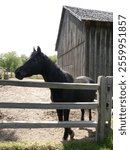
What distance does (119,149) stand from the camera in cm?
382

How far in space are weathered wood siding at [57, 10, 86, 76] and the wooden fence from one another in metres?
7.98

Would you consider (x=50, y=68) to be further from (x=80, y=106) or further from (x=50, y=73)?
(x=80, y=106)

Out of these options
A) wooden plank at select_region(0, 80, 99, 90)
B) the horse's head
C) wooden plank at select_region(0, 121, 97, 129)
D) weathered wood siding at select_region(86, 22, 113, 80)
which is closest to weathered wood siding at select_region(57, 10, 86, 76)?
weathered wood siding at select_region(86, 22, 113, 80)

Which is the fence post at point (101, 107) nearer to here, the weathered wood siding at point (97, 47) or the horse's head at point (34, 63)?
the horse's head at point (34, 63)

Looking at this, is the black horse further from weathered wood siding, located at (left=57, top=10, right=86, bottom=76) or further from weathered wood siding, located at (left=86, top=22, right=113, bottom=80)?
weathered wood siding, located at (left=57, top=10, right=86, bottom=76)

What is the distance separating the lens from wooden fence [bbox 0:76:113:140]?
511 centimetres

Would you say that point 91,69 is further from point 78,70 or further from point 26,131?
point 26,131

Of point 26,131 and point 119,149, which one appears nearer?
point 119,149

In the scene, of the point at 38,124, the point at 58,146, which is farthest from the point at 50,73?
the point at 58,146

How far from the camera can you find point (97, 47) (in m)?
13.3

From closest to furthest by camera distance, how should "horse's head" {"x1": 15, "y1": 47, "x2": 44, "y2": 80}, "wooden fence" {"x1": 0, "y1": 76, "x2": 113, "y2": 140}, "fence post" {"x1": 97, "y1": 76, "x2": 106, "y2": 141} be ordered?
"wooden fence" {"x1": 0, "y1": 76, "x2": 113, "y2": 140} < "fence post" {"x1": 97, "y1": 76, "x2": 106, "y2": 141} < "horse's head" {"x1": 15, "y1": 47, "x2": 44, "y2": 80}

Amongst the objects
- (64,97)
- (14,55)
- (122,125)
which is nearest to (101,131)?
(64,97)

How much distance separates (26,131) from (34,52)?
7.47 ft

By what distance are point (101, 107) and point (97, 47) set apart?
8.01 meters
